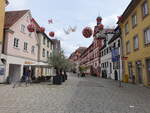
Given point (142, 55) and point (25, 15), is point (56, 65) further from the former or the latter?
point (142, 55)

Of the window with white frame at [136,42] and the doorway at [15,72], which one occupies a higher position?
the window with white frame at [136,42]

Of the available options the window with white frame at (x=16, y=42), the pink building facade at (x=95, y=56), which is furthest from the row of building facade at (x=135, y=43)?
the pink building facade at (x=95, y=56)

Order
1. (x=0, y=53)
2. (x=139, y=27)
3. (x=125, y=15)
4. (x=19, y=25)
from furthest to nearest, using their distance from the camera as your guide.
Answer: (x=125, y=15), (x=19, y=25), (x=139, y=27), (x=0, y=53)

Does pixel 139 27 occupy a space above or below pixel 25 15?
below

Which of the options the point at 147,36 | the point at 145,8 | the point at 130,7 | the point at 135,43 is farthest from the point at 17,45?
the point at 145,8

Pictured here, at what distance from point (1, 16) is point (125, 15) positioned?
1613cm

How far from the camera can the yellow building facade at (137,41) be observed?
15.1 meters

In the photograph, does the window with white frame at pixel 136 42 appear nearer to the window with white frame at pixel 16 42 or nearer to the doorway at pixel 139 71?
the doorway at pixel 139 71

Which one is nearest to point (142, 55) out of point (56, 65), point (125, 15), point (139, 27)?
point (139, 27)

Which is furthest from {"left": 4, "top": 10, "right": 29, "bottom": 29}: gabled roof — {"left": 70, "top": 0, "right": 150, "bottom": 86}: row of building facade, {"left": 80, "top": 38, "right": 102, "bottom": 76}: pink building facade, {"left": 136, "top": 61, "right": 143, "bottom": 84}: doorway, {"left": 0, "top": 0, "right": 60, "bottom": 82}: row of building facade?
{"left": 80, "top": 38, "right": 102, "bottom": 76}: pink building facade

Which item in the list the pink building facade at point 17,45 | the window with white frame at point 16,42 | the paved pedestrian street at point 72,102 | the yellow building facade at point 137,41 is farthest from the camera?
the window with white frame at point 16,42

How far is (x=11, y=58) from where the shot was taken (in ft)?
56.7

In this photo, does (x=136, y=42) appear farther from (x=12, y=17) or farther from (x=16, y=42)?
(x=12, y=17)

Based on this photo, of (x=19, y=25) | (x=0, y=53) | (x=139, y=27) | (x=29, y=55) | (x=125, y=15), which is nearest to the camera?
(x=0, y=53)
